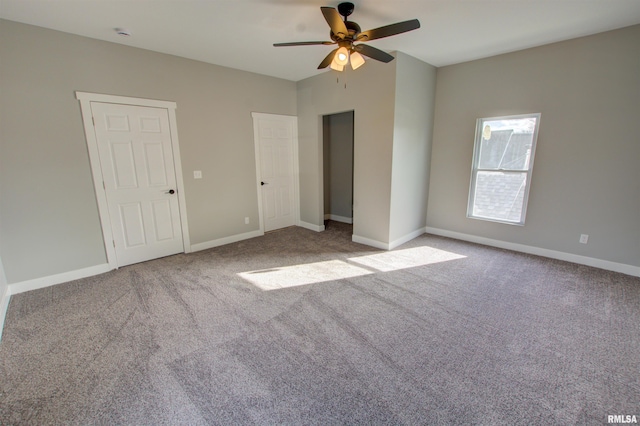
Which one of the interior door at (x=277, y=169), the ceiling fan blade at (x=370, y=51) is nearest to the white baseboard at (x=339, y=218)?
the interior door at (x=277, y=169)

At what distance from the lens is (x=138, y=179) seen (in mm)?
3625

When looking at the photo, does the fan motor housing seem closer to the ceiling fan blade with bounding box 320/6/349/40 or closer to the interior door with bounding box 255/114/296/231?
the ceiling fan blade with bounding box 320/6/349/40

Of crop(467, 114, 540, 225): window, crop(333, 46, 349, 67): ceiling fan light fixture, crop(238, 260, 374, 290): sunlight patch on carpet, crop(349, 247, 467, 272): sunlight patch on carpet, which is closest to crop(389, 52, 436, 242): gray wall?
crop(349, 247, 467, 272): sunlight patch on carpet

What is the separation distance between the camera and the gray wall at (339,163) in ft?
18.4

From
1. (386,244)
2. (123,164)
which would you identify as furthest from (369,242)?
(123,164)

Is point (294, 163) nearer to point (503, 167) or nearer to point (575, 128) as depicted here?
point (503, 167)

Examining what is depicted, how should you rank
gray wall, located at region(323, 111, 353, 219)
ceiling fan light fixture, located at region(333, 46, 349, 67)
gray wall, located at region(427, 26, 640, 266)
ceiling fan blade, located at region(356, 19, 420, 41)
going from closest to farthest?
1. ceiling fan blade, located at region(356, 19, 420, 41)
2. ceiling fan light fixture, located at region(333, 46, 349, 67)
3. gray wall, located at region(427, 26, 640, 266)
4. gray wall, located at region(323, 111, 353, 219)

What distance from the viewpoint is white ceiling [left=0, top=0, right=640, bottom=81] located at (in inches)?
96.6

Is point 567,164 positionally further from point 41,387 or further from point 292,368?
point 41,387

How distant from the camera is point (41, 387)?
1.80m

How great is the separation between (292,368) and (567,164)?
4.13 metres

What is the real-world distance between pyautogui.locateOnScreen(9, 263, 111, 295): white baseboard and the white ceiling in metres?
2.70

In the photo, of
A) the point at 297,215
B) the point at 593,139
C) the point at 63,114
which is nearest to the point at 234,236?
the point at 297,215

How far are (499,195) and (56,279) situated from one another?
6041 millimetres
